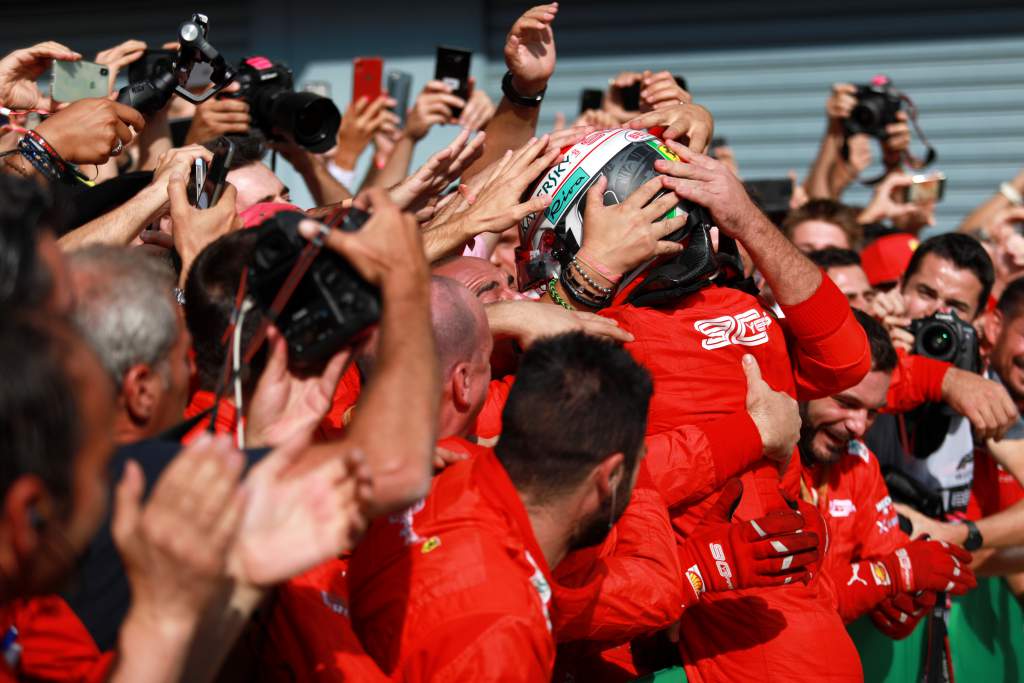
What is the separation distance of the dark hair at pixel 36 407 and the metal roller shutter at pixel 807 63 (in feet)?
29.4

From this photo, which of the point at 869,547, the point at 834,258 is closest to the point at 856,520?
the point at 869,547

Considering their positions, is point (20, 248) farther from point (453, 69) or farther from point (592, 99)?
point (592, 99)

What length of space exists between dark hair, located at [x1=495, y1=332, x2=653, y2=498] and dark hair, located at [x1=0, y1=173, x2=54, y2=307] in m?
1.16

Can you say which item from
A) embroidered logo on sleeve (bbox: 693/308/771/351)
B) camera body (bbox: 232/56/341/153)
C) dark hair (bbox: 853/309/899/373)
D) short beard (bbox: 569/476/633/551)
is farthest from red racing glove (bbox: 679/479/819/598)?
camera body (bbox: 232/56/341/153)

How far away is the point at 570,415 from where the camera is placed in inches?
101

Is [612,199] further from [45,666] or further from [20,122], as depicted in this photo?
[20,122]

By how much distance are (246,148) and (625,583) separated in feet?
7.83

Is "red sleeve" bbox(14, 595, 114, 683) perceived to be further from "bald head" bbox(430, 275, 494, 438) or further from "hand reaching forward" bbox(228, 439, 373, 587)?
"bald head" bbox(430, 275, 494, 438)

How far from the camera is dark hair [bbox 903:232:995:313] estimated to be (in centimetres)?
584

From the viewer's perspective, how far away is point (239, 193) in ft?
13.6

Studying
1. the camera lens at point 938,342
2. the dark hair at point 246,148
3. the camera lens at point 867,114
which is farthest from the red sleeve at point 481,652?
the camera lens at point 867,114

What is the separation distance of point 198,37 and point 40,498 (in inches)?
118

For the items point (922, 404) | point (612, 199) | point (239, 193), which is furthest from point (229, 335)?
point (922, 404)

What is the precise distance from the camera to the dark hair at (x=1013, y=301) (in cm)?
547
